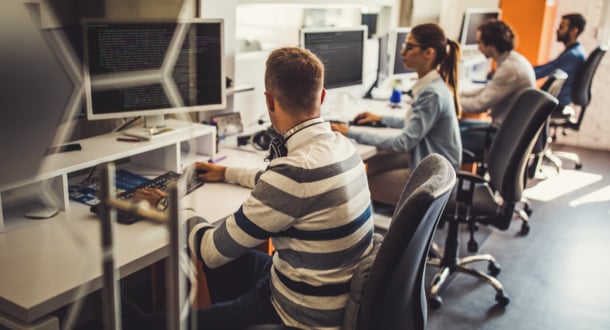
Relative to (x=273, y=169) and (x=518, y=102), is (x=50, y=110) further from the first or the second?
(x=518, y=102)

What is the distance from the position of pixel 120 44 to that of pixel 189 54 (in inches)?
11.3

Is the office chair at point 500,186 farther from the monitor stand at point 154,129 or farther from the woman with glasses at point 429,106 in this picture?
the monitor stand at point 154,129

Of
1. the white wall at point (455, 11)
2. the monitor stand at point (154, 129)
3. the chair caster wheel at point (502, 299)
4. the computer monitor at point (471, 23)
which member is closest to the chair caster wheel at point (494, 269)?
the chair caster wheel at point (502, 299)

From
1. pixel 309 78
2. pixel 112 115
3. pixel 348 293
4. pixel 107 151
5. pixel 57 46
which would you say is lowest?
pixel 348 293

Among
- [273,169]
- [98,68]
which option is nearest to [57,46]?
[98,68]

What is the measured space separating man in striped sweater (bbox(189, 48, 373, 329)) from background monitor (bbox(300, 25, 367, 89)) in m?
1.41

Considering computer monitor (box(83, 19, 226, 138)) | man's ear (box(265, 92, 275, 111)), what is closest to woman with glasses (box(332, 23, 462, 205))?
computer monitor (box(83, 19, 226, 138))

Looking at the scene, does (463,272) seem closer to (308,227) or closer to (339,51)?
(339,51)

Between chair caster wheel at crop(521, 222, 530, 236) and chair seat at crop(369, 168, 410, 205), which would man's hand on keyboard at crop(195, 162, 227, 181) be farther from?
chair caster wheel at crop(521, 222, 530, 236)

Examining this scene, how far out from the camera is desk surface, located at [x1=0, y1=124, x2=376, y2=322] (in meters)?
0.58

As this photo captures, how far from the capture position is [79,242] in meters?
0.65

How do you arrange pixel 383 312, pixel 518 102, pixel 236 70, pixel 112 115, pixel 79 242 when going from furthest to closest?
pixel 236 70, pixel 518 102, pixel 112 115, pixel 383 312, pixel 79 242

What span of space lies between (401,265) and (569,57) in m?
3.73

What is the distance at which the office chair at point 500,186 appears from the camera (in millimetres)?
2213
